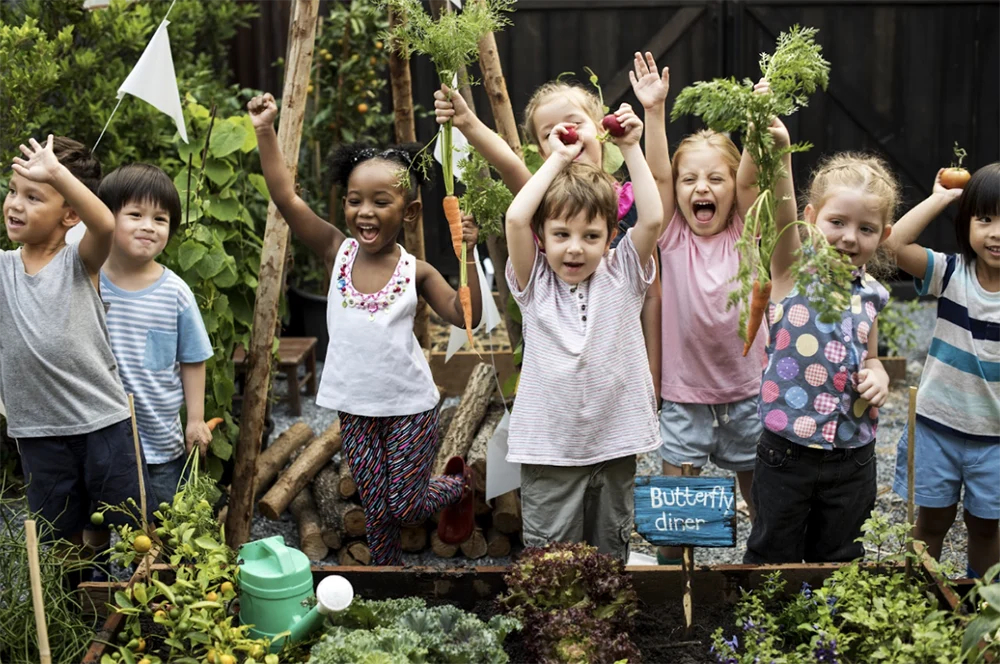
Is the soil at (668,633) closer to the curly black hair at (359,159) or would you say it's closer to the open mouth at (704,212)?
the open mouth at (704,212)

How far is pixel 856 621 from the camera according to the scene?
88.6 inches

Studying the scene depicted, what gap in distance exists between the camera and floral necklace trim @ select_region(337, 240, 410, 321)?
3156 millimetres

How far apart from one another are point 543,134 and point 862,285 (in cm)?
105

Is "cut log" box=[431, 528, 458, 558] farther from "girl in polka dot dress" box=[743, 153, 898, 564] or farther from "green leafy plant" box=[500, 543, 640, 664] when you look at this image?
"green leafy plant" box=[500, 543, 640, 664]

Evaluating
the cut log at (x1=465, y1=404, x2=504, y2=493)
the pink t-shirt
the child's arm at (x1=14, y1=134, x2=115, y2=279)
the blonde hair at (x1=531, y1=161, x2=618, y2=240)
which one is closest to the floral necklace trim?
the blonde hair at (x1=531, y1=161, x2=618, y2=240)

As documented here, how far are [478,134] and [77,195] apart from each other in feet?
3.46

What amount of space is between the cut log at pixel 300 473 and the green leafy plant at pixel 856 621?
2006 mm

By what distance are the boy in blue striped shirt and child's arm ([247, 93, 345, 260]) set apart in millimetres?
300

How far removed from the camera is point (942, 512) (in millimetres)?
3246

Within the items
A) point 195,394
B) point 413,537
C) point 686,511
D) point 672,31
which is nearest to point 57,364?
point 195,394

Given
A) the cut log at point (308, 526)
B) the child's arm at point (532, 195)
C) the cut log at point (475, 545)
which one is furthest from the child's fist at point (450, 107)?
the cut log at point (308, 526)

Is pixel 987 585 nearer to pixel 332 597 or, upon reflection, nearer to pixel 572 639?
pixel 572 639

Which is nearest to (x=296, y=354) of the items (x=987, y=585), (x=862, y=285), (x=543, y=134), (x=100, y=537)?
(x=100, y=537)

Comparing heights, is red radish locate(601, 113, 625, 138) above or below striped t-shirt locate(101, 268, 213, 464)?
above
